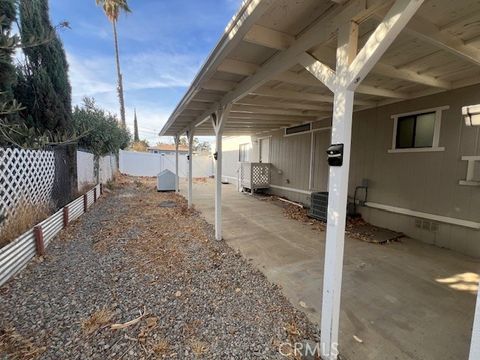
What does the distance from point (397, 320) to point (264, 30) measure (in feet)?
9.76

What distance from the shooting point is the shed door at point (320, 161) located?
6.38m

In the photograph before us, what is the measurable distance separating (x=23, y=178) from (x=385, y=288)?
18.8 ft

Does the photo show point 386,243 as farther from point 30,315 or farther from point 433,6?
point 30,315

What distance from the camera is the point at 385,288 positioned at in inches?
105

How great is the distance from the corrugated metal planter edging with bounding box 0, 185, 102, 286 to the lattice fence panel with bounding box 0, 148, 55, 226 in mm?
387

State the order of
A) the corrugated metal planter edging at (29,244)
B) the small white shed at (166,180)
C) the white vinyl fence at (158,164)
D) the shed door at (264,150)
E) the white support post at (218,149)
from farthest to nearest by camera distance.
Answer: the white vinyl fence at (158,164) → the small white shed at (166,180) → the shed door at (264,150) → the white support post at (218,149) → the corrugated metal planter edging at (29,244)

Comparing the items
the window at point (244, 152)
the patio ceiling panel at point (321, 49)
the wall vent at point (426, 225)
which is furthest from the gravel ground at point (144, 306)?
the window at point (244, 152)

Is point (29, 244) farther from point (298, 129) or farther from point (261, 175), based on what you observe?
point (261, 175)

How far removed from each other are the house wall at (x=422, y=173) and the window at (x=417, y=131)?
0.28 ft

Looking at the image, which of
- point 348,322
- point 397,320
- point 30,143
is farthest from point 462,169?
point 30,143

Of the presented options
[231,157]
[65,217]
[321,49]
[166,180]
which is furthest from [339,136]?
[231,157]

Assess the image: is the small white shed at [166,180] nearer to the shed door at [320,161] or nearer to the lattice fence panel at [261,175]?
the lattice fence panel at [261,175]

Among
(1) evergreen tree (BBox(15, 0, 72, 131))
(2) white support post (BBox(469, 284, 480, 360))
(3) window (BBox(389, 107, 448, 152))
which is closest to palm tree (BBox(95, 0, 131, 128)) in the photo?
(1) evergreen tree (BBox(15, 0, 72, 131))

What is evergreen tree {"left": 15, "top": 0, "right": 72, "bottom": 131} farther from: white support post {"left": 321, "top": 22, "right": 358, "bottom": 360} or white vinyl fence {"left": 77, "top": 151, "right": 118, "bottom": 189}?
white support post {"left": 321, "top": 22, "right": 358, "bottom": 360}
